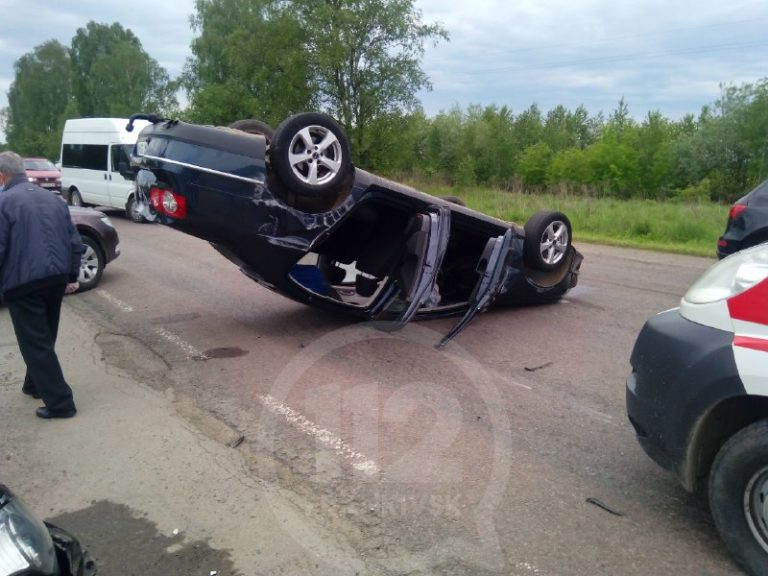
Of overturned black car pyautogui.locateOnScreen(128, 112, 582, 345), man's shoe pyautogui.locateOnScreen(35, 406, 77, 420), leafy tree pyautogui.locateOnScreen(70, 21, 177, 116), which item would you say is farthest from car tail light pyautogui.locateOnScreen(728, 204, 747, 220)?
leafy tree pyautogui.locateOnScreen(70, 21, 177, 116)

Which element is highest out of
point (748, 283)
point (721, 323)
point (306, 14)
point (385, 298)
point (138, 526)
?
point (306, 14)

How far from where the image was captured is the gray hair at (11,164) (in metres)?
4.60

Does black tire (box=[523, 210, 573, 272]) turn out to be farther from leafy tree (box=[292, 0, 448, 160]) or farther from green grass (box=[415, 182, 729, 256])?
leafy tree (box=[292, 0, 448, 160])

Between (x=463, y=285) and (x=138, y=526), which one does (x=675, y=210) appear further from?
(x=138, y=526)

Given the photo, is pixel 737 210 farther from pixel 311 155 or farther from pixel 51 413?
pixel 51 413

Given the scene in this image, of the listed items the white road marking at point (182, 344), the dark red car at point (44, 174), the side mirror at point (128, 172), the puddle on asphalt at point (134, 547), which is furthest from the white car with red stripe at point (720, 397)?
the dark red car at point (44, 174)

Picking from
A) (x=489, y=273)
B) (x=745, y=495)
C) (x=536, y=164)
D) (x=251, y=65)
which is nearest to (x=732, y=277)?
(x=745, y=495)

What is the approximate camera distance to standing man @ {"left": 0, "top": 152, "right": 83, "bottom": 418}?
4.48m

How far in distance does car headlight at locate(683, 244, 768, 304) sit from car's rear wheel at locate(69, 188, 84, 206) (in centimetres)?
1891

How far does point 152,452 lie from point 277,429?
30.8 inches

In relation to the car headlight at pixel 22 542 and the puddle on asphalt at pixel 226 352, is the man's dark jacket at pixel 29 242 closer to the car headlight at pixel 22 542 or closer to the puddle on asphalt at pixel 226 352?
the puddle on asphalt at pixel 226 352

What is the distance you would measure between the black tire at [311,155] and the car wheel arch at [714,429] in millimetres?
3497

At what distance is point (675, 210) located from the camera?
697 inches

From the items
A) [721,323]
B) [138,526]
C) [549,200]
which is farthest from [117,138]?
[721,323]
